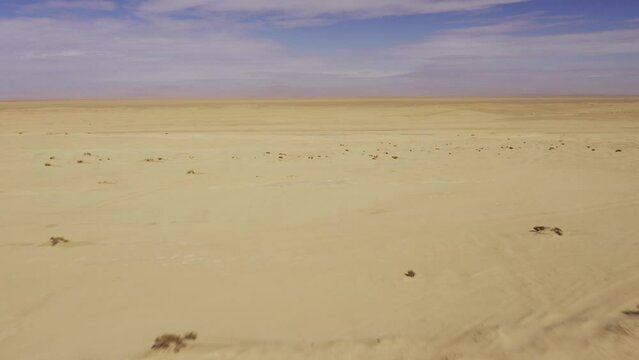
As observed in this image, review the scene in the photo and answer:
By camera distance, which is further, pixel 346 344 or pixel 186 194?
pixel 186 194

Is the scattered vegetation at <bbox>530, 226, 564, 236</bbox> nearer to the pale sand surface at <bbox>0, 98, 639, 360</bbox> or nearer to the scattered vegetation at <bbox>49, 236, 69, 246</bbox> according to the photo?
the pale sand surface at <bbox>0, 98, 639, 360</bbox>

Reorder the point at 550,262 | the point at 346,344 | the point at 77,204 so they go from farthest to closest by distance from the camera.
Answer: the point at 77,204
the point at 550,262
the point at 346,344

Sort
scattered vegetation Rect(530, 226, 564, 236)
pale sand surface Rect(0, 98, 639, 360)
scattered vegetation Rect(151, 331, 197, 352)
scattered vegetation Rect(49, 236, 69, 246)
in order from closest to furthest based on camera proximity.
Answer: scattered vegetation Rect(151, 331, 197, 352) < pale sand surface Rect(0, 98, 639, 360) < scattered vegetation Rect(49, 236, 69, 246) < scattered vegetation Rect(530, 226, 564, 236)

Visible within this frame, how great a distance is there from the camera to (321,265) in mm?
4855

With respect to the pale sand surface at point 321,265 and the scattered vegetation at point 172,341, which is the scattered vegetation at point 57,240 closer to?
the pale sand surface at point 321,265

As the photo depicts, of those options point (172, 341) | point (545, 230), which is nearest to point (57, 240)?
point (172, 341)

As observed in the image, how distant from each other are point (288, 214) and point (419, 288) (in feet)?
8.77

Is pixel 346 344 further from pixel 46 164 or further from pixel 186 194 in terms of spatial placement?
pixel 46 164

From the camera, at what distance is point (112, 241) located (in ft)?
17.9

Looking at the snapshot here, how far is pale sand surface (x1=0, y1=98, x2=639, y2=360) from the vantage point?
3473 millimetres

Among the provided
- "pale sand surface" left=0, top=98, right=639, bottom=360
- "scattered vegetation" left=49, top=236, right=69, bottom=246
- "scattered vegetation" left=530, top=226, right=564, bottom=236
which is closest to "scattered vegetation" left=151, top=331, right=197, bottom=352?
"pale sand surface" left=0, top=98, right=639, bottom=360

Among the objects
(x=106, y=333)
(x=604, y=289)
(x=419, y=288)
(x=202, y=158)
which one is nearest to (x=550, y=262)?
(x=604, y=289)

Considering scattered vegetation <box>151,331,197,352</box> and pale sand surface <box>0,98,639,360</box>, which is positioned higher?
pale sand surface <box>0,98,639,360</box>

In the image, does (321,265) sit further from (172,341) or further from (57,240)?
(57,240)
